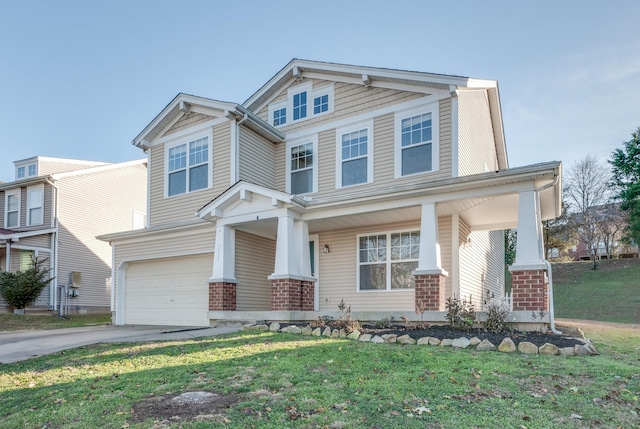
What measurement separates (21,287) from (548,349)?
59.3 ft

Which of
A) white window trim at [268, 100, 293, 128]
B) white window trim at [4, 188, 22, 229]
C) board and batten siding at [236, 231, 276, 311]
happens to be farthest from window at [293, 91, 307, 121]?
white window trim at [4, 188, 22, 229]

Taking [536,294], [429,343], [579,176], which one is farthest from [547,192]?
[579,176]

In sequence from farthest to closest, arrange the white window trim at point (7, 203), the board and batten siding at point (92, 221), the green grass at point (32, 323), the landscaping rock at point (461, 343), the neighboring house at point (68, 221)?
the white window trim at point (7, 203) < the board and batten siding at point (92, 221) < the neighboring house at point (68, 221) < the green grass at point (32, 323) < the landscaping rock at point (461, 343)

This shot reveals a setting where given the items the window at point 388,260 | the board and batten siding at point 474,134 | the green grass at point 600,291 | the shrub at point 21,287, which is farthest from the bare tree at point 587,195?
the shrub at point 21,287

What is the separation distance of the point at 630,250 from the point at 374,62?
33071mm

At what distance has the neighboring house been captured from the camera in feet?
63.7

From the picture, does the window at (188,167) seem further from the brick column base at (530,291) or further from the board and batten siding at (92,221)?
the board and batten siding at (92,221)

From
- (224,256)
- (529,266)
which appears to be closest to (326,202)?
(224,256)

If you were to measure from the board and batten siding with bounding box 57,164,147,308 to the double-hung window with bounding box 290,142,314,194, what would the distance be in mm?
12489

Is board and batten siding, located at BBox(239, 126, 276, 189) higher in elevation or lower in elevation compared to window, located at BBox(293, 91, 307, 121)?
lower

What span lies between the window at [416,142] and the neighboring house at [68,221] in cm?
1577

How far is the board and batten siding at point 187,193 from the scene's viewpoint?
12.9 metres

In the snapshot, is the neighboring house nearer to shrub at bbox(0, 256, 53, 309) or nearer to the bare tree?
shrub at bbox(0, 256, 53, 309)

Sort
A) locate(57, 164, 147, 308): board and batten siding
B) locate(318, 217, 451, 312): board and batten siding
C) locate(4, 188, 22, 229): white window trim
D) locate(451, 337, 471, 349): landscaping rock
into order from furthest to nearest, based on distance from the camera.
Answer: locate(4, 188, 22, 229): white window trim < locate(57, 164, 147, 308): board and batten siding < locate(318, 217, 451, 312): board and batten siding < locate(451, 337, 471, 349): landscaping rock
